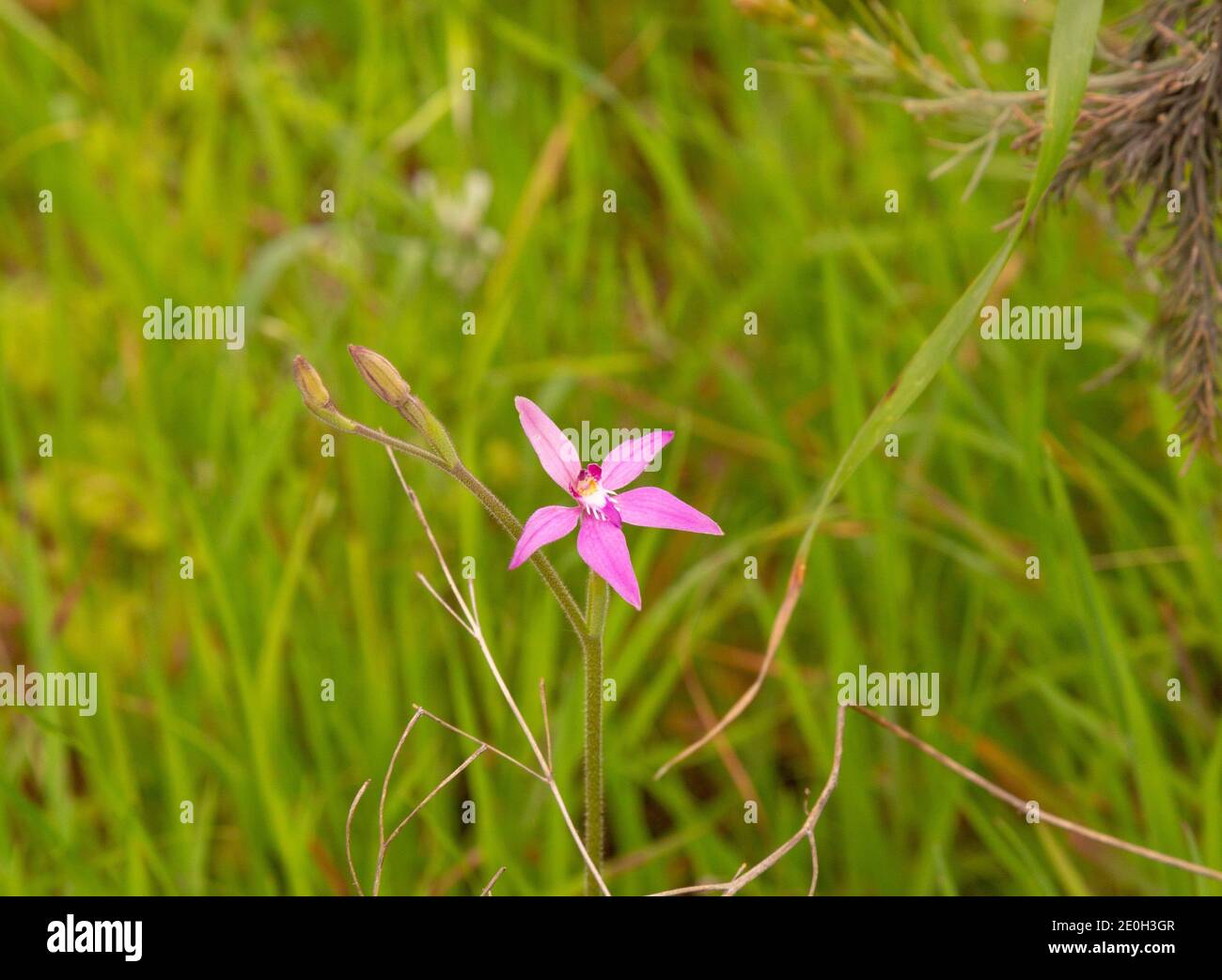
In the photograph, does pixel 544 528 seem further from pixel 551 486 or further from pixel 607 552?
pixel 551 486

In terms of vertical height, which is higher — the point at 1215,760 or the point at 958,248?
the point at 958,248

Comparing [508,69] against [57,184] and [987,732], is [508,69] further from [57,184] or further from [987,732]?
[987,732]

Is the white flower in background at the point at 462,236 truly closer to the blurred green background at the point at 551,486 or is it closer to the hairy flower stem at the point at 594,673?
the blurred green background at the point at 551,486

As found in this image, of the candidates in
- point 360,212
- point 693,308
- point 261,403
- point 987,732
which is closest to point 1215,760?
point 987,732

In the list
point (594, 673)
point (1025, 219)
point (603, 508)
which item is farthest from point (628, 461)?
point (1025, 219)

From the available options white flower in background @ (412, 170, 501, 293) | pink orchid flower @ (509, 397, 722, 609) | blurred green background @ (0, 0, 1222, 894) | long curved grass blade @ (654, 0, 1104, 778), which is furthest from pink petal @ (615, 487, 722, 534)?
Result: white flower in background @ (412, 170, 501, 293)

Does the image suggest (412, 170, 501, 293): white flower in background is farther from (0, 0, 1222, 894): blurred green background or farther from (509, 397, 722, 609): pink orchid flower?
(509, 397, 722, 609): pink orchid flower
